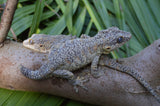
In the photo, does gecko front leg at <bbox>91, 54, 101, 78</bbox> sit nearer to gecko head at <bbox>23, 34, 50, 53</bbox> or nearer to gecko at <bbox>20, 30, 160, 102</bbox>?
gecko at <bbox>20, 30, 160, 102</bbox>

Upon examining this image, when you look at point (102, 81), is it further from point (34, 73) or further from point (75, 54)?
point (34, 73)

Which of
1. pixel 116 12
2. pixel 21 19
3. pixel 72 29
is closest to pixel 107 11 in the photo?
pixel 116 12

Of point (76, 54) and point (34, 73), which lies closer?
point (34, 73)

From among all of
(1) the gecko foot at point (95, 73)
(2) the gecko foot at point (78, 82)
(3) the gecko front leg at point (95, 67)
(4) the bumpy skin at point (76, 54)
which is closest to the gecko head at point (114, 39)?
(4) the bumpy skin at point (76, 54)

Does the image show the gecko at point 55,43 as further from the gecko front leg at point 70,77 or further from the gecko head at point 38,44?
the gecko front leg at point 70,77

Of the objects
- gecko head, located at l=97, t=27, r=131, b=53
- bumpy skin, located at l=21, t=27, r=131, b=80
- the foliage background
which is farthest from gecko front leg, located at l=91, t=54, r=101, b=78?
the foliage background

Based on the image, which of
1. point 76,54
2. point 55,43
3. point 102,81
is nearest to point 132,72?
point 102,81

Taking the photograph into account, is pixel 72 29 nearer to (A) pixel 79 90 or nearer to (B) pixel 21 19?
(B) pixel 21 19
